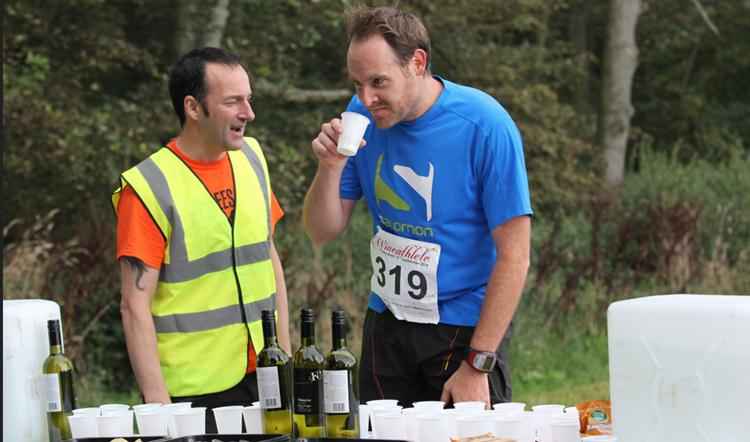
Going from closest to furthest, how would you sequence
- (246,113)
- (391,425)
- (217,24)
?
(391,425)
(246,113)
(217,24)

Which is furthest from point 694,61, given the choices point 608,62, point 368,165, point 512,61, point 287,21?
point 368,165

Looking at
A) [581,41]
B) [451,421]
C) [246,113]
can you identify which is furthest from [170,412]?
[581,41]

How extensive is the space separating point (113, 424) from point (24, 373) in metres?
0.30

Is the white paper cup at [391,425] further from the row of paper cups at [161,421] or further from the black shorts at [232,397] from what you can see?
the black shorts at [232,397]

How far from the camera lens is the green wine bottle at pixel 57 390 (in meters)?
3.78

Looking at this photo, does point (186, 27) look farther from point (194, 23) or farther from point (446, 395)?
point (446, 395)

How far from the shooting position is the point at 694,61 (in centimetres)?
2372

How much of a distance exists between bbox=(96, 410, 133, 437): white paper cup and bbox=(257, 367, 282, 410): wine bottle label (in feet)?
1.28

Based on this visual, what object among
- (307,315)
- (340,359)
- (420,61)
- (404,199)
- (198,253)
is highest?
(420,61)

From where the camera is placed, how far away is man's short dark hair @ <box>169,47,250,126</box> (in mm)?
4738

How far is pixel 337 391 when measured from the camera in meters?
3.56

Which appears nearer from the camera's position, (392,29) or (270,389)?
(270,389)

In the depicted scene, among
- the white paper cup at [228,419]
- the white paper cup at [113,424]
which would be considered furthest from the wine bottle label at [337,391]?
the white paper cup at [113,424]

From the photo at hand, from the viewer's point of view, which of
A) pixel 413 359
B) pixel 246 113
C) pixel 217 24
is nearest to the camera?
pixel 413 359
